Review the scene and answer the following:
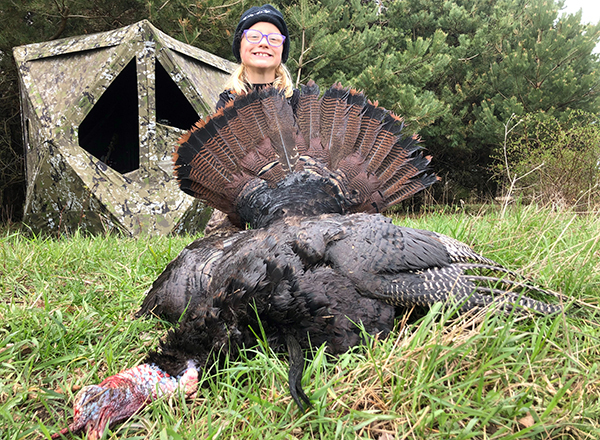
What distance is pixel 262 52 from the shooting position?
10.5 ft

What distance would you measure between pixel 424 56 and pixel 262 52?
6.98 metres

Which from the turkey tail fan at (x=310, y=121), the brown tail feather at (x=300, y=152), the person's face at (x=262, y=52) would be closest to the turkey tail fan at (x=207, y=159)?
the brown tail feather at (x=300, y=152)

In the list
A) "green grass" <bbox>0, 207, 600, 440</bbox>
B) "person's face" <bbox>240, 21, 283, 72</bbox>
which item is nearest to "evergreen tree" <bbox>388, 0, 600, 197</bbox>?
"person's face" <bbox>240, 21, 283, 72</bbox>

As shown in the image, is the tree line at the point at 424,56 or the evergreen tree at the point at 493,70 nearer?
the tree line at the point at 424,56

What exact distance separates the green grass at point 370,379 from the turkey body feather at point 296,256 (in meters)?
0.09

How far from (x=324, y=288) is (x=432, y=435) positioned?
0.64m

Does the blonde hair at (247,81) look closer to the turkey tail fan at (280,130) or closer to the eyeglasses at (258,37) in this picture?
the eyeglasses at (258,37)

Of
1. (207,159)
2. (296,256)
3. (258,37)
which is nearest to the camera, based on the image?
(296,256)

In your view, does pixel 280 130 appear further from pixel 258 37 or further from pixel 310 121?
pixel 258 37

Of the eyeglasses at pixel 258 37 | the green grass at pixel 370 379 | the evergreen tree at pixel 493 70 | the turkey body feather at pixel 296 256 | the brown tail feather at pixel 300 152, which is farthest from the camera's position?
the evergreen tree at pixel 493 70

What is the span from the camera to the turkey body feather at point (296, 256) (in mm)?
1520

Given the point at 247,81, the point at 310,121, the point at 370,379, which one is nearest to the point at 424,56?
the point at 247,81

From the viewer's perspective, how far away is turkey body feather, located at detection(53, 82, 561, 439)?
152 cm

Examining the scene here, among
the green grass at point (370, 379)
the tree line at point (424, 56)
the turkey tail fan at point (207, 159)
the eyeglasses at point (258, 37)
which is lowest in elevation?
the green grass at point (370, 379)
